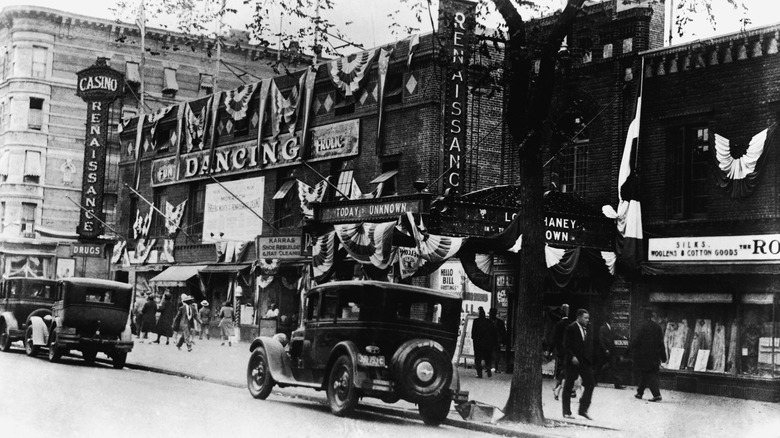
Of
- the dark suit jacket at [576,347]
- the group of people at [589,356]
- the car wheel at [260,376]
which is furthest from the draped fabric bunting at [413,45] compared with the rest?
the dark suit jacket at [576,347]

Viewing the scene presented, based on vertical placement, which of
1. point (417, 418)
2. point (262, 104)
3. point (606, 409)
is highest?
point (262, 104)

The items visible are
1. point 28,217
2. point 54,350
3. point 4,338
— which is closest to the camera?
point 54,350

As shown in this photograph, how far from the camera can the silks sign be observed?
32.9 metres

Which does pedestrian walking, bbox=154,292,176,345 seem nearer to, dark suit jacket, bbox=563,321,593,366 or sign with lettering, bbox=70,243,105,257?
sign with lettering, bbox=70,243,105,257

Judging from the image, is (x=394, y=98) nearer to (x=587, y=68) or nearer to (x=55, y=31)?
(x=587, y=68)

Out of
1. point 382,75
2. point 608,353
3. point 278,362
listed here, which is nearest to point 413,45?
point 382,75

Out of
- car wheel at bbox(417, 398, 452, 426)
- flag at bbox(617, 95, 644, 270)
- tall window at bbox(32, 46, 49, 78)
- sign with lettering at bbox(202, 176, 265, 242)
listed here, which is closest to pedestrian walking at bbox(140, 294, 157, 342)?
sign with lettering at bbox(202, 176, 265, 242)

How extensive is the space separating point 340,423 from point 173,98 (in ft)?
162

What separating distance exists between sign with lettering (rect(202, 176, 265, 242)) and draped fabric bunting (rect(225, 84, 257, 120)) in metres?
2.73

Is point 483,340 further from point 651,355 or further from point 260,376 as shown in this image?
point 260,376

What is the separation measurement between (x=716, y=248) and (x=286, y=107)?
1868cm

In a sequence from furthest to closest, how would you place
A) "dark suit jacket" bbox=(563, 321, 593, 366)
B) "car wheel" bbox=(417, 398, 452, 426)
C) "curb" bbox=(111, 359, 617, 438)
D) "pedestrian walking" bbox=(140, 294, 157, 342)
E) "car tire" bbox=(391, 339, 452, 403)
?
"pedestrian walking" bbox=(140, 294, 157, 342) → "dark suit jacket" bbox=(563, 321, 593, 366) → "car wheel" bbox=(417, 398, 452, 426) → "car tire" bbox=(391, 339, 452, 403) → "curb" bbox=(111, 359, 617, 438)

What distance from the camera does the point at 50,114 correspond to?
5934 centimetres

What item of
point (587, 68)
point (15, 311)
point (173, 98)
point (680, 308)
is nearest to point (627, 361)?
point (680, 308)
